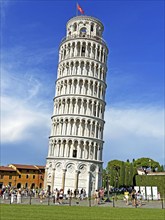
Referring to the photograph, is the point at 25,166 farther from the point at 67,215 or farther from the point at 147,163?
the point at 67,215

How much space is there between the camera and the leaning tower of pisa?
52969 millimetres

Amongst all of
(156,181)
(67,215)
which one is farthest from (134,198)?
(156,181)

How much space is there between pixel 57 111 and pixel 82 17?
23041 mm

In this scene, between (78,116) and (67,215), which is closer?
(67,215)

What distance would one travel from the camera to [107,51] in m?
64.3

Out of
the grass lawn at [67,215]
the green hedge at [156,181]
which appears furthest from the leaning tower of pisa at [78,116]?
the grass lawn at [67,215]

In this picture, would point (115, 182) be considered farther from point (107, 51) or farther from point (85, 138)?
point (107, 51)

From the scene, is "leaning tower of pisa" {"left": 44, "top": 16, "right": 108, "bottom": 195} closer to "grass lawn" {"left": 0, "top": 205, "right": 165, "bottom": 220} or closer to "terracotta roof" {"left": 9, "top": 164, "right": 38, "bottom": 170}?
"grass lawn" {"left": 0, "top": 205, "right": 165, "bottom": 220}

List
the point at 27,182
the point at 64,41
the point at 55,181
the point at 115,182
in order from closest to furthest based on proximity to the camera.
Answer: the point at 55,181, the point at 64,41, the point at 115,182, the point at 27,182

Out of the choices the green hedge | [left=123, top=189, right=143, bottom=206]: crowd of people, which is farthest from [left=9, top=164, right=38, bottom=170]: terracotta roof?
[left=123, top=189, right=143, bottom=206]: crowd of people

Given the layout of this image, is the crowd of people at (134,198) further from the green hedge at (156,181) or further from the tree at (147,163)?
the tree at (147,163)

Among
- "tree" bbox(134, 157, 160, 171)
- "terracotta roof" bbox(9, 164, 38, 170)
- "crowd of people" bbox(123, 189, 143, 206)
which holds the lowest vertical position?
"crowd of people" bbox(123, 189, 143, 206)

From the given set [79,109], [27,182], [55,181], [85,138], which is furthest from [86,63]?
[27,182]

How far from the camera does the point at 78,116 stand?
179ft
